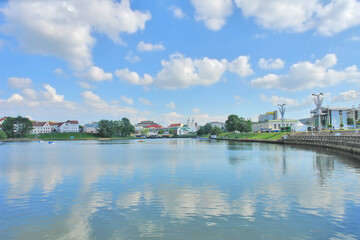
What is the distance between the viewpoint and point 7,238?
392 inches

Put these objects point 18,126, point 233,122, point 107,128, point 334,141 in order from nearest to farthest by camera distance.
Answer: point 334,141 → point 18,126 → point 233,122 → point 107,128

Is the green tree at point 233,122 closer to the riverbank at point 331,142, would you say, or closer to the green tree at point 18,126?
the riverbank at point 331,142

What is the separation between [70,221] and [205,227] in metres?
6.21

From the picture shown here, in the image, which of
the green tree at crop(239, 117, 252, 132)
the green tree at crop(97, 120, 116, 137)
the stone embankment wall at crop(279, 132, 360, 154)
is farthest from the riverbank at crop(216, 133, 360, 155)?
the green tree at crop(97, 120, 116, 137)

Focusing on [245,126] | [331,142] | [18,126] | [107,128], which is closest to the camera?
[331,142]

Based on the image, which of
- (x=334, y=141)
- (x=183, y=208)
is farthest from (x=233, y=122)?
(x=183, y=208)

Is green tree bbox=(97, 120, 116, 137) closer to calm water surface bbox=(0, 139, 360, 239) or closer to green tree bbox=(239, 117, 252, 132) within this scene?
green tree bbox=(239, 117, 252, 132)

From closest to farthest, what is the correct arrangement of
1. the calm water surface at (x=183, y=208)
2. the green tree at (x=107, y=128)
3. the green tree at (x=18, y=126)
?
the calm water surface at (x=183, y=208) < the green tree at (x=18, y=126) < the green tree at (x=107, y=128)

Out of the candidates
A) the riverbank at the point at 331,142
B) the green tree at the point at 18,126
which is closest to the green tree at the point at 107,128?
the green tree at the point at 18,126

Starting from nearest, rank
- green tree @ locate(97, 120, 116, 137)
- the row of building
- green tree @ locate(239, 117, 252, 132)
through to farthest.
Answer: the row of building → green tree @ locate(239, 117, 252, 132) → green tree @ locate(97, 120, 116, 137)

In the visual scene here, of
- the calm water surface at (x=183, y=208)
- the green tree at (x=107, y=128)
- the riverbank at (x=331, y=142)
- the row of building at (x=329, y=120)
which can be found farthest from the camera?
the green tree at (x=107, y=128)

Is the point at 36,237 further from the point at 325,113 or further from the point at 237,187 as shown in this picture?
the point at 325,113

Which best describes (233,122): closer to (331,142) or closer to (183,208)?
(331,142)

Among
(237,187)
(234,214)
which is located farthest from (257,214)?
(237,187)
